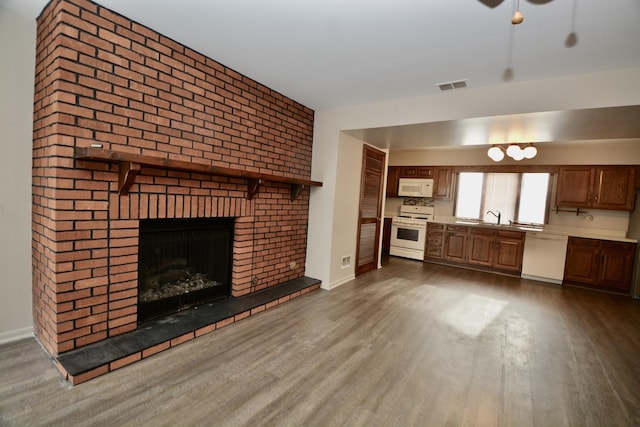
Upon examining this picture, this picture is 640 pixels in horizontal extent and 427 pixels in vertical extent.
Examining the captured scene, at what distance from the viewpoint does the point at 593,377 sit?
217 cm

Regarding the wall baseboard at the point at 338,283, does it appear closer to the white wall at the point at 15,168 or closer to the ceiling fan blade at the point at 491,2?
the white wall at the point at 15,168

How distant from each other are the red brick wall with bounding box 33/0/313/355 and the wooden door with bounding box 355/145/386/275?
2228mm

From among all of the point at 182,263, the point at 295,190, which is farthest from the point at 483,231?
the point at 182,263

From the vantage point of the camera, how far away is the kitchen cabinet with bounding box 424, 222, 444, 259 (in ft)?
19.2

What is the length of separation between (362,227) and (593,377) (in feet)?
9.74

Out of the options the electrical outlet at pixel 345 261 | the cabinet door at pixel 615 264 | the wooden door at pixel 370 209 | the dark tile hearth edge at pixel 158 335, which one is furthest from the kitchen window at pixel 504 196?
the dark tile hearth edge at pixel 158 335

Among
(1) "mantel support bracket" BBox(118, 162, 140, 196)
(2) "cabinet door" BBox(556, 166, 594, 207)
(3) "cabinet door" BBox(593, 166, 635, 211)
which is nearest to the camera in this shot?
(1) "mantel support bracket" BBox(118, 162, 140, 196)

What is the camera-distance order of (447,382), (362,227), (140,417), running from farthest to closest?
(362,227)
(447,382)
(140,417)

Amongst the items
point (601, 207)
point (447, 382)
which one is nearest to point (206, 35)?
point (447, 382)

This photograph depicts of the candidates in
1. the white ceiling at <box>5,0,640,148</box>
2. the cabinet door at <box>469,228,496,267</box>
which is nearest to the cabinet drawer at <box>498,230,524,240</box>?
the cabinet door at <box>469,228,496,267</box>

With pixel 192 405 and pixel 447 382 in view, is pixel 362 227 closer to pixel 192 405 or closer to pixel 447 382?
pixel 447 382

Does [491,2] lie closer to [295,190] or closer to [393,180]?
[295,190]

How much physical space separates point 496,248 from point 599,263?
140 cm

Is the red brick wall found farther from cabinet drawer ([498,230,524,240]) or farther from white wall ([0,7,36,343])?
cabinet drawer ([498,230,524,240])
